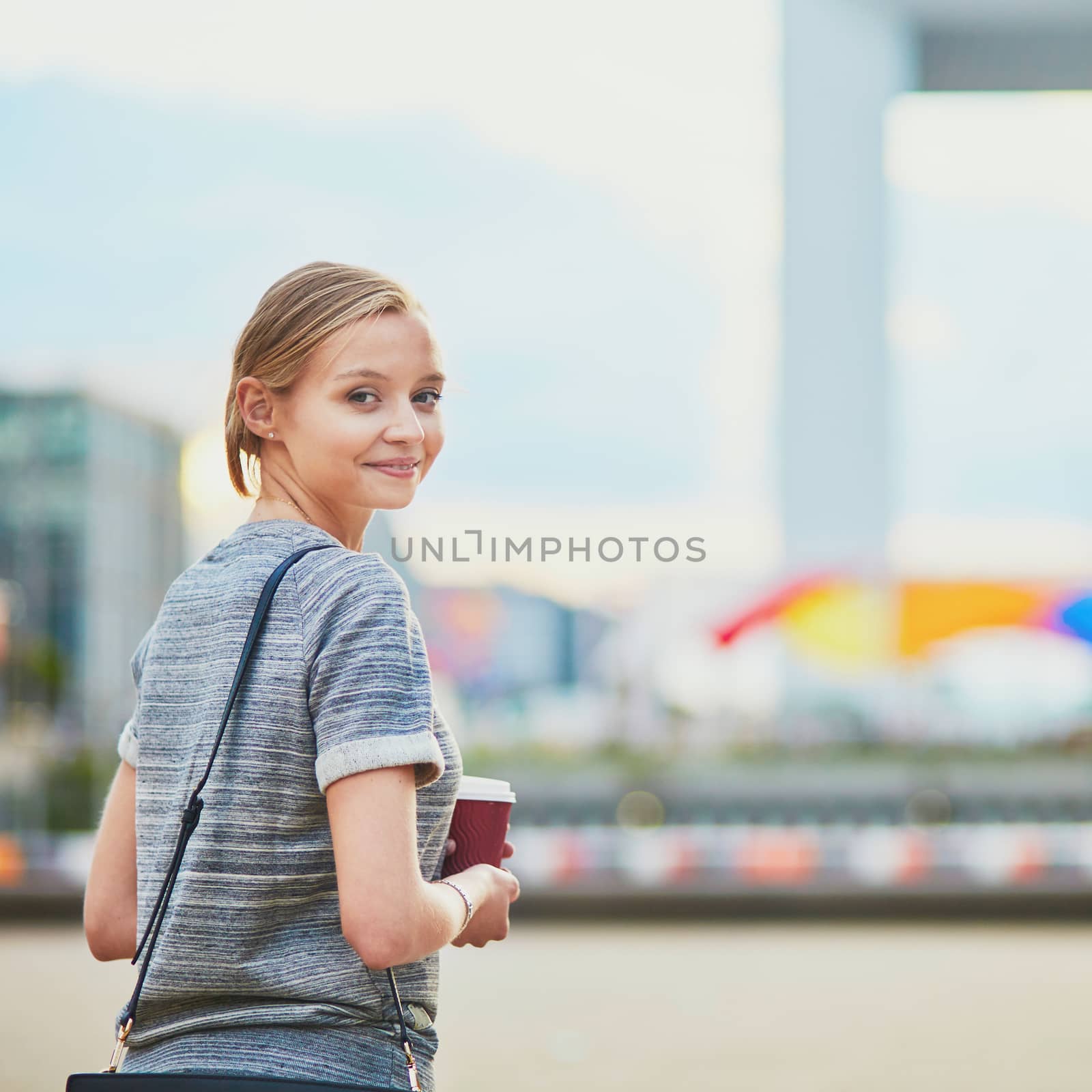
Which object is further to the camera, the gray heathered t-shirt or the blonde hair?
the blonde hair

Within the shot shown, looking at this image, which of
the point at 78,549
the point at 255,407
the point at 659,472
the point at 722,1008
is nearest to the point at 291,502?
the point at 255,407

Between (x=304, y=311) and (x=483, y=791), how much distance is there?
38cm

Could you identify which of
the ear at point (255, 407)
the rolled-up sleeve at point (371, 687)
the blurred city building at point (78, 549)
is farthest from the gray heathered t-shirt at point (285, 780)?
the blurred city building at point (78, 549)

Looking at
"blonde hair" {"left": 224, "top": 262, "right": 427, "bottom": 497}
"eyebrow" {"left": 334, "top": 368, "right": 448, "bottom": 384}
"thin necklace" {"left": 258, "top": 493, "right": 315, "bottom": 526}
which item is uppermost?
"blonde hair" {"left": 224, "top": 262, "right": 427, "bottom": 497}

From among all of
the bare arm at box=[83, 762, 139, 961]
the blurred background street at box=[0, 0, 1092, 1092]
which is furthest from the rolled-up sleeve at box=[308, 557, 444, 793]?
the blurred background street at box=[0, 0, 1092, 1092]

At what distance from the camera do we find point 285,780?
0.89 meters

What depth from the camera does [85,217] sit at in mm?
9680

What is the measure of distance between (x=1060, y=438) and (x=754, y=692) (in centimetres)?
521

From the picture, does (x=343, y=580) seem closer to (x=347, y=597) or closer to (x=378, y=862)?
(x=347, y=597)

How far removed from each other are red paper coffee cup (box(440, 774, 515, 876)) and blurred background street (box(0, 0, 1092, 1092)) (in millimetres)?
3211

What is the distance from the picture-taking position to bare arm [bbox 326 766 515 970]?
2.72 feet

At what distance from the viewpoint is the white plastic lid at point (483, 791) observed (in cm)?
107

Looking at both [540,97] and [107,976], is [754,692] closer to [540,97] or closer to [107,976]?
[107,976]

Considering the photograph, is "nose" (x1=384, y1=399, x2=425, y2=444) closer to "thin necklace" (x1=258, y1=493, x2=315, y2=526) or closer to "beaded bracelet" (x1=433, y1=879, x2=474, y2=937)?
"thin necklace" (x1=258, y1=493, x2=315, y2=526)
